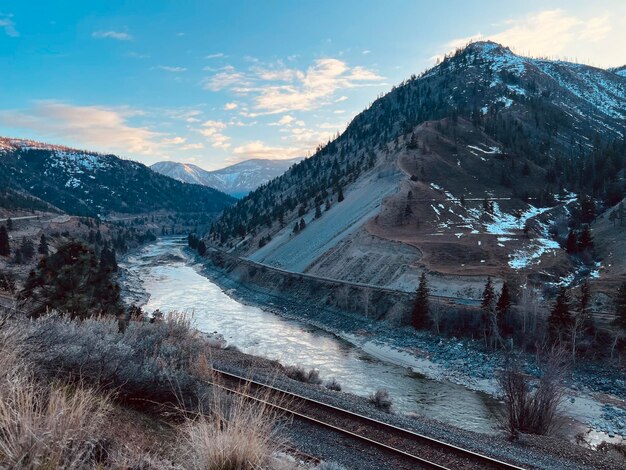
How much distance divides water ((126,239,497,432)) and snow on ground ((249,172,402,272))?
45.6ft

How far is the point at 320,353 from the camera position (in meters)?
38.8

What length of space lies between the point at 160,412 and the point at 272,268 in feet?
221

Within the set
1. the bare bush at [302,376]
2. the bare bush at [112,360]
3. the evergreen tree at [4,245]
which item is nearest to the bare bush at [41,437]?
the bare bush at [112,360]

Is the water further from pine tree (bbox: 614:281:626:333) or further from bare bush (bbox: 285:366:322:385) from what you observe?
pine tree (bbox: 614:281:626:333)

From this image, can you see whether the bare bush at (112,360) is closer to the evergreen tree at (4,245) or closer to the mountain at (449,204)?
the mountain at (449,204)

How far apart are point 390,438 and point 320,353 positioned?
28.0 m

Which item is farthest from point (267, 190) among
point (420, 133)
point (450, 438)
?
point (450, 438)

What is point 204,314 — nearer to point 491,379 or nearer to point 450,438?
point 491,379

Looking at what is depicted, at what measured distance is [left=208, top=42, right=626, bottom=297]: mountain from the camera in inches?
2298

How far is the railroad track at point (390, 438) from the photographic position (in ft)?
33.6

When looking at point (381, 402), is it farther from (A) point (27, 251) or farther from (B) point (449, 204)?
(B) point (449, 204)

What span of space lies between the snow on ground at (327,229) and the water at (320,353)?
1390 centimetres

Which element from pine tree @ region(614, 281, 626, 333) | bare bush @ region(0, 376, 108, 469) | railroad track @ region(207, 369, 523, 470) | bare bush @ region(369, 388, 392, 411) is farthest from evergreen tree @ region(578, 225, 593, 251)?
bare bush @ region(0, 376, 108, 469)

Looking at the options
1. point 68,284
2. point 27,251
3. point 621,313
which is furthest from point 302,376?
point 27,251
